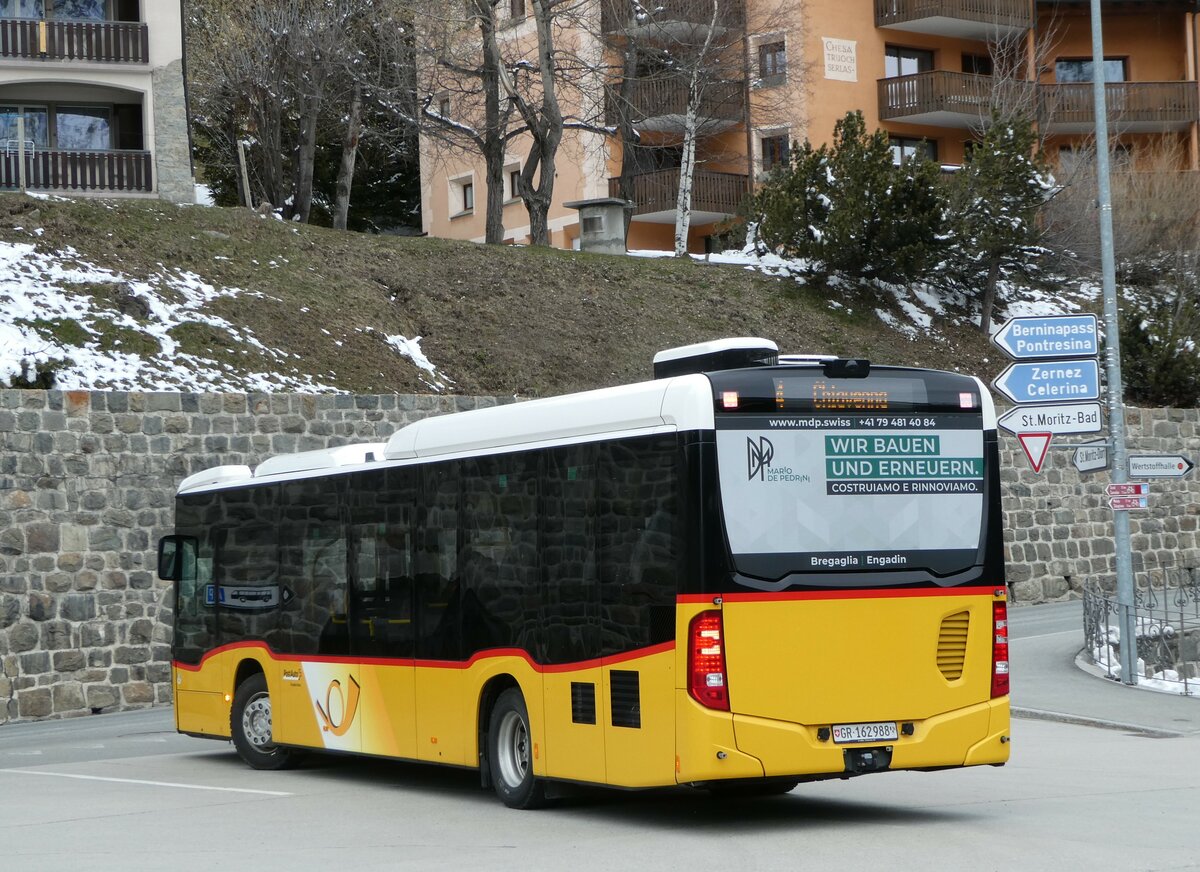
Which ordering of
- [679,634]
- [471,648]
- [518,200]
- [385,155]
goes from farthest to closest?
[385,155] → [518,200] → [471,648] → [679,634]

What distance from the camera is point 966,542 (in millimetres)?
10180

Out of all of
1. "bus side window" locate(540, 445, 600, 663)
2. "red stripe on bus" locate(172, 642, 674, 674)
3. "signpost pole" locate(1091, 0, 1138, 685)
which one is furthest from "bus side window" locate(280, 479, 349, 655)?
"signpost pole" locate(1091, 0, 1138, 685)

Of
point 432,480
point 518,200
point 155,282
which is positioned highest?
point 518,200

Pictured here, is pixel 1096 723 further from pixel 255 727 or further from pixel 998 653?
pixel 255 727

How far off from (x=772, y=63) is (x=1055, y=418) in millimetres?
32447

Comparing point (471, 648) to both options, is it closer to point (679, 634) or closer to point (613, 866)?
point (679, 634)

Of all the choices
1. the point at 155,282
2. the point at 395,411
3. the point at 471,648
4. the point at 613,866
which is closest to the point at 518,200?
the point at 155,282

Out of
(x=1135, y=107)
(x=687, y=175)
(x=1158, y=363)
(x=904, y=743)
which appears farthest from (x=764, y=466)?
(x=1135, y=107)

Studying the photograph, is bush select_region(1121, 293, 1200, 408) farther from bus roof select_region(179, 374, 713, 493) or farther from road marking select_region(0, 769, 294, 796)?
road marking select_region(0, 769, 294, 796)

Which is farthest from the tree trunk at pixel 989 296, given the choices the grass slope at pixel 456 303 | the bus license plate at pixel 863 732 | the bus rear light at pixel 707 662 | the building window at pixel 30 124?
the bus rear light at pixel 707 662

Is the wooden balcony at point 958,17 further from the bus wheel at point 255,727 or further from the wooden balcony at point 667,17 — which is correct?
the bus wheel at point 255,727

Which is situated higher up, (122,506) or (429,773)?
(122,506)

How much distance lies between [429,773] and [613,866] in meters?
5.51

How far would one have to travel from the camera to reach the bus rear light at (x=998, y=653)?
1018cm
